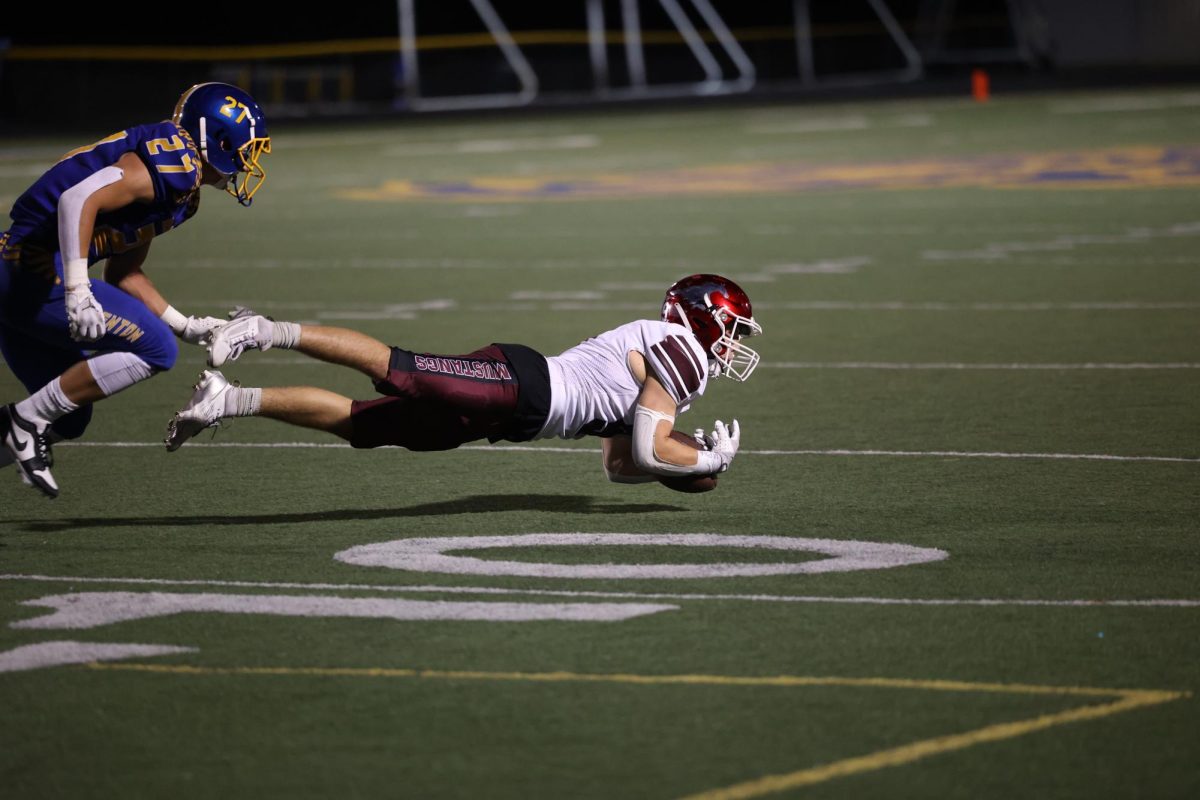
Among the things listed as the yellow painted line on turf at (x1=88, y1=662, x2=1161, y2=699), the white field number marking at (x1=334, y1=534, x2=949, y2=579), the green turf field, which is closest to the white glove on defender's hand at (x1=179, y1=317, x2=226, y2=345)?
the green turf field

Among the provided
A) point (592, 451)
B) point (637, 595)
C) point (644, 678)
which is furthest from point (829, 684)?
point (592, 451)

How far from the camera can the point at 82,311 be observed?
611cm

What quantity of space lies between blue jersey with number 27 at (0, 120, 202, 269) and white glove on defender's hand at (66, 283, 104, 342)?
36cm

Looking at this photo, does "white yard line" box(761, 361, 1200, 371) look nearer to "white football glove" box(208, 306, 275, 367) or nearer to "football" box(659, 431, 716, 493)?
"football" box(659, 431, 716, 493)

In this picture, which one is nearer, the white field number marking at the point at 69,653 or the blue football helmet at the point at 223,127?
the white field number marking at the point at 69,653

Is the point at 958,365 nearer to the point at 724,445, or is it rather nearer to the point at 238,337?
A: the point at 724,445

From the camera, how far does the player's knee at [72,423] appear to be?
6.80 meters

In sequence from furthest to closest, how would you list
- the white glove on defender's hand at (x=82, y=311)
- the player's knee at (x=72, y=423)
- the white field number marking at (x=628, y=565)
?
the player's knee at (x=72, y=423) < the white glove on defender's hand at (x=82, y=311) < the white field number marking at (x=628, y=565)

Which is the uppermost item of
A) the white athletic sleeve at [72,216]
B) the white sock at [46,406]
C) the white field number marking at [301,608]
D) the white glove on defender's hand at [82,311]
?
the white athletic sleeve at [72,216]

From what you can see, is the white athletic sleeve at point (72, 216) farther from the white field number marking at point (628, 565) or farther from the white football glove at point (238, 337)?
the white field number marking at point (628, 565)

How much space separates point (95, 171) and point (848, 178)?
54.1 ft

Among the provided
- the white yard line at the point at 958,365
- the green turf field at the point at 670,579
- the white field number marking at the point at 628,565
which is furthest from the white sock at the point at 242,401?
the white yard line at the point at 958,365

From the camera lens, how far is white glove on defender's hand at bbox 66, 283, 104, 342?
6.11 meters

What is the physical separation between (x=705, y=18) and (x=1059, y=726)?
119 feet
